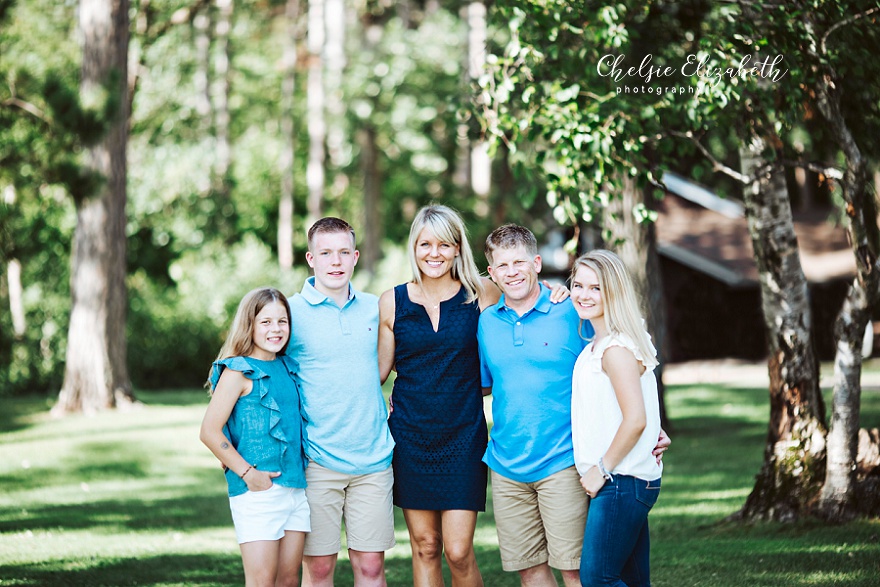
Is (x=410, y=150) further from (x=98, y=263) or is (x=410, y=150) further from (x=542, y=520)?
(x=542, y=520)

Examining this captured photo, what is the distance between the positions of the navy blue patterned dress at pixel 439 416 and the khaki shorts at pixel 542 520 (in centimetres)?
18

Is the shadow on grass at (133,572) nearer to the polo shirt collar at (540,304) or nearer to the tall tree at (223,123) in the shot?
the polo shirt collar at (540,304)

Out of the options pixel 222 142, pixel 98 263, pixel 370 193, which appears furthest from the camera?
pixel 222 142

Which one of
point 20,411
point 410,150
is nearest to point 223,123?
point 410,150

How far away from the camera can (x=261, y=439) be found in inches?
175

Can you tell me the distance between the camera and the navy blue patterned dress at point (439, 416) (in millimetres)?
4625

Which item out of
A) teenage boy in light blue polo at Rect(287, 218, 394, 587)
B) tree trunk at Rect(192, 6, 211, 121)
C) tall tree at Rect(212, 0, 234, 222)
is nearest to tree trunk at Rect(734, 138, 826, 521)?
teenage boy in light blue polo at Rect(287, 218, 394, 587)

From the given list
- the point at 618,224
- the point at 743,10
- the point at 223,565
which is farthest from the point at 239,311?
the point at 618,224

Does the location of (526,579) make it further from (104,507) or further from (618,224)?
(618,224)

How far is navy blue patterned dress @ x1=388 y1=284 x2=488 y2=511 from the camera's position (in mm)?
4625

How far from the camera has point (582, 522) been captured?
14.3 feet

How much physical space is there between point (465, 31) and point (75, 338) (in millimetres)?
16885

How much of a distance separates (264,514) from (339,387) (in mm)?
652

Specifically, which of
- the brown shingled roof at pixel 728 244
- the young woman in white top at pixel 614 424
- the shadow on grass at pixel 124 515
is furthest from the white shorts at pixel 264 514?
the brown shingled roof at pixel 728 244
